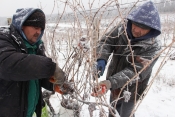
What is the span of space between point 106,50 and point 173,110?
6.97 ft

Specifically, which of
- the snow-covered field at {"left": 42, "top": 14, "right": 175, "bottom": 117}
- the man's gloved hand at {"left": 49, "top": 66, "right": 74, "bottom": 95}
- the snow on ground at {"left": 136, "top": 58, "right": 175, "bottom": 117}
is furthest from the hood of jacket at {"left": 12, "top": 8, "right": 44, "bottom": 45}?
the snow on ground at {"left": 136, "top": 58, "right": 175, "bottom": 117}

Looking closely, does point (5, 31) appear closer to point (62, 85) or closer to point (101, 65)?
point (62, 85)

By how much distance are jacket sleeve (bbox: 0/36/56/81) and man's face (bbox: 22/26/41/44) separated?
0.67ft

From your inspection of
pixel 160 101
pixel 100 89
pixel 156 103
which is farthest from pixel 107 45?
pixel 160 101

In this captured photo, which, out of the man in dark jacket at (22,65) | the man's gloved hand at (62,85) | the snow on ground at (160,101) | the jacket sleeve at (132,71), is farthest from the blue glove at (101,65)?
the snow on ground at (160,101)

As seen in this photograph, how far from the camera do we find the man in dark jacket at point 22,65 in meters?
0.96

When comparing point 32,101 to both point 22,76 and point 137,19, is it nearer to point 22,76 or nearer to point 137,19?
point 22,76

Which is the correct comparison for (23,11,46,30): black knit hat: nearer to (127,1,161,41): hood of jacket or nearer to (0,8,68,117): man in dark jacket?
(0,8,68,117): man in dark jacket

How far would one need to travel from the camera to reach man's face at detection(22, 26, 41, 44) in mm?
1178

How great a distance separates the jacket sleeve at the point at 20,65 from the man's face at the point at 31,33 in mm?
203

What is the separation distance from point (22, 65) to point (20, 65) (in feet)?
0.03

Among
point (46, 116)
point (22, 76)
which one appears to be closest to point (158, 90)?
point (46, 116)

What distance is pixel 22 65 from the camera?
0.95m

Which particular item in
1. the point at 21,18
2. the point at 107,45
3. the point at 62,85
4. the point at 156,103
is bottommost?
the point at 156,103
